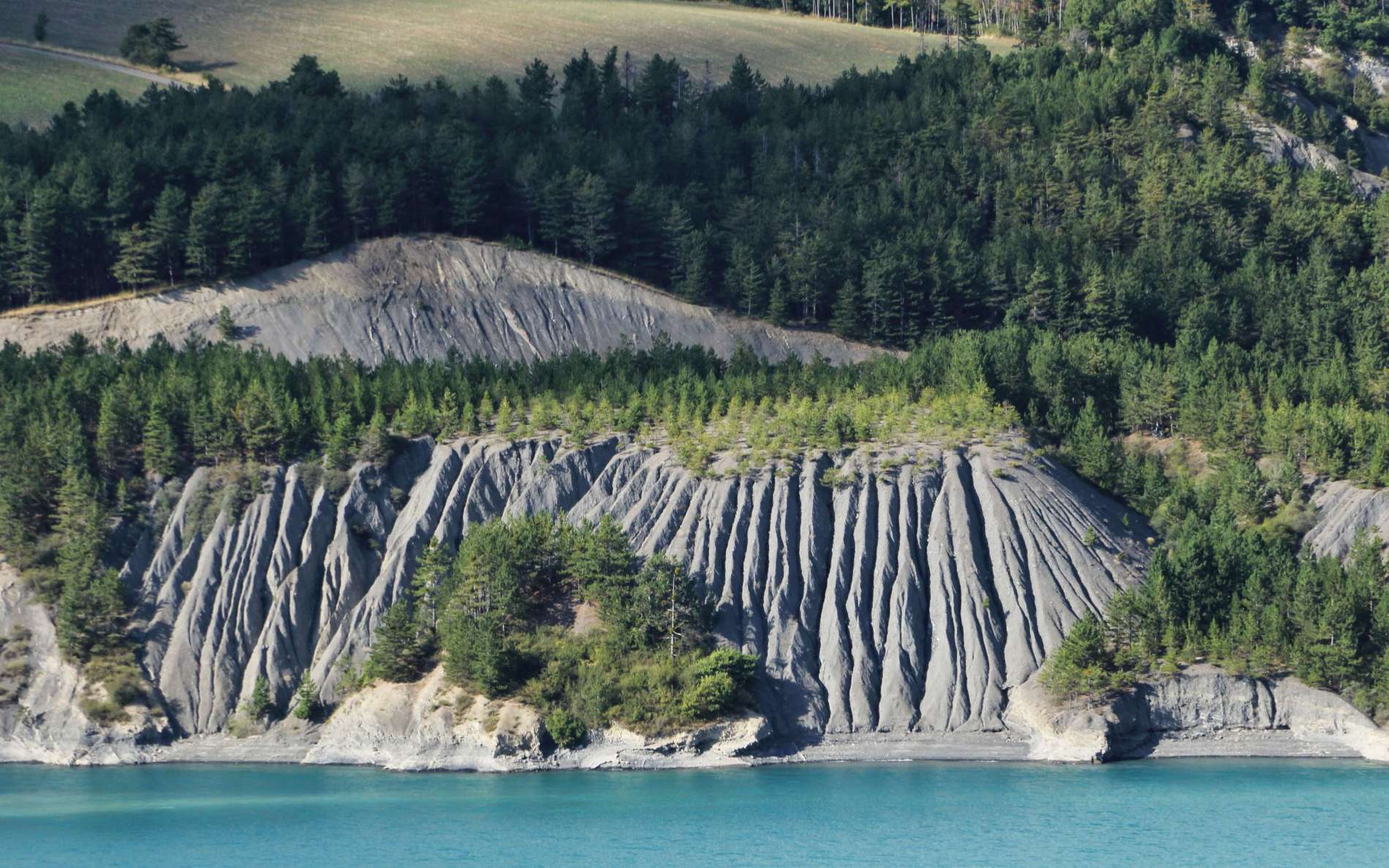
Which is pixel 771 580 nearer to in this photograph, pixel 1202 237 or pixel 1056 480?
pixel 1056 480

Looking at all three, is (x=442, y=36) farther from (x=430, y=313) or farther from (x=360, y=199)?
(x=430, y=313)

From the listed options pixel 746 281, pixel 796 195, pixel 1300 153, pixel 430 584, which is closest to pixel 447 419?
pixel 430 584

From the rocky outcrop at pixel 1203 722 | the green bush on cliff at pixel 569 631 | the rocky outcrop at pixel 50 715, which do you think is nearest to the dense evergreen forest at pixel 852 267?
the rocky outcrop at pixel 1203 722

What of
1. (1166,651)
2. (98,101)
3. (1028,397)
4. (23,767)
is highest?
(98,101)

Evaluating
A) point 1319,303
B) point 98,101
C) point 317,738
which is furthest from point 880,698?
point 98,101

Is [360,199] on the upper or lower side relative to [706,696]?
upper

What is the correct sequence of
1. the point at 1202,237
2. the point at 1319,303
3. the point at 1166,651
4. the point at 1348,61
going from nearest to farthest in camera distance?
1. the point at 1166,651
2. the point at 1319,303
3. the point at 1202,237
4. the point at 1348,61
